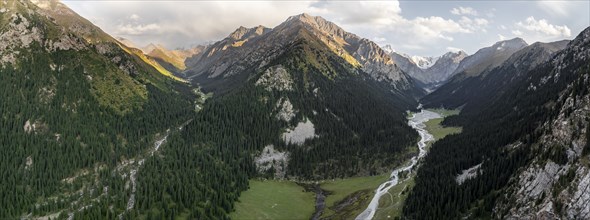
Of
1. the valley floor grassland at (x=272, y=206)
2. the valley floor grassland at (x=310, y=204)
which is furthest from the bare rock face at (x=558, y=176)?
the valley floor grassland at (x=272, y=206)

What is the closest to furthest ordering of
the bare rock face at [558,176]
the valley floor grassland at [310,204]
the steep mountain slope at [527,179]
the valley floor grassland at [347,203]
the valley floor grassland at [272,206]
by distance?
the bare rock face at [558,176] < the steep mountain slope at [527,179] < the valley floor grassland at [310,204] < the valley floor grassland at [347,203] < the valley floor grassland at [272,206]

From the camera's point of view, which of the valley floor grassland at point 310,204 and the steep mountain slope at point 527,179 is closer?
the steep mountain slope at point 527,179

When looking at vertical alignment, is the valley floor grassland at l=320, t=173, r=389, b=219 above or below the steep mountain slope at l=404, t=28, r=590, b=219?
below

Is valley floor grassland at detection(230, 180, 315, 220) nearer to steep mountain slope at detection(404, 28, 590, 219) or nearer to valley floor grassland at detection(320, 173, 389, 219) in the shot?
valley floor grassland at detection(320, 173, 389, 219)

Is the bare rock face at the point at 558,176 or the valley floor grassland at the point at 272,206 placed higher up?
the bare rock face at the point at 558,176

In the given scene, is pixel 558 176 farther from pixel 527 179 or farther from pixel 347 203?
pixel 347 203

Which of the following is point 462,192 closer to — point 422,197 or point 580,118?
point 422,197

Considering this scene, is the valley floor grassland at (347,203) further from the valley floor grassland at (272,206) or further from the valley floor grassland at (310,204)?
the valley floor grassland at (272,206)

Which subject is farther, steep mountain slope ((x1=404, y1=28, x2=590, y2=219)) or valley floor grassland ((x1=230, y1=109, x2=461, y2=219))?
valley floor grassland ((x1=230, y1=109, x2=461, y2=219))

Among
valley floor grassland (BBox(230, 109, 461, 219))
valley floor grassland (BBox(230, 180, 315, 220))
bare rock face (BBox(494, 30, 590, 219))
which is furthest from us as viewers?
valley floor grassland (BBox(230, 180, 315, 220))

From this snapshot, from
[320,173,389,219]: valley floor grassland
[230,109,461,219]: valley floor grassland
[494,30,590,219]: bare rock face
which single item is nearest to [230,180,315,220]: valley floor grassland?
[230,109,461,219]: valley floor grassland

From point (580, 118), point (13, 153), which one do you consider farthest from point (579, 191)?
point (13, 153)
